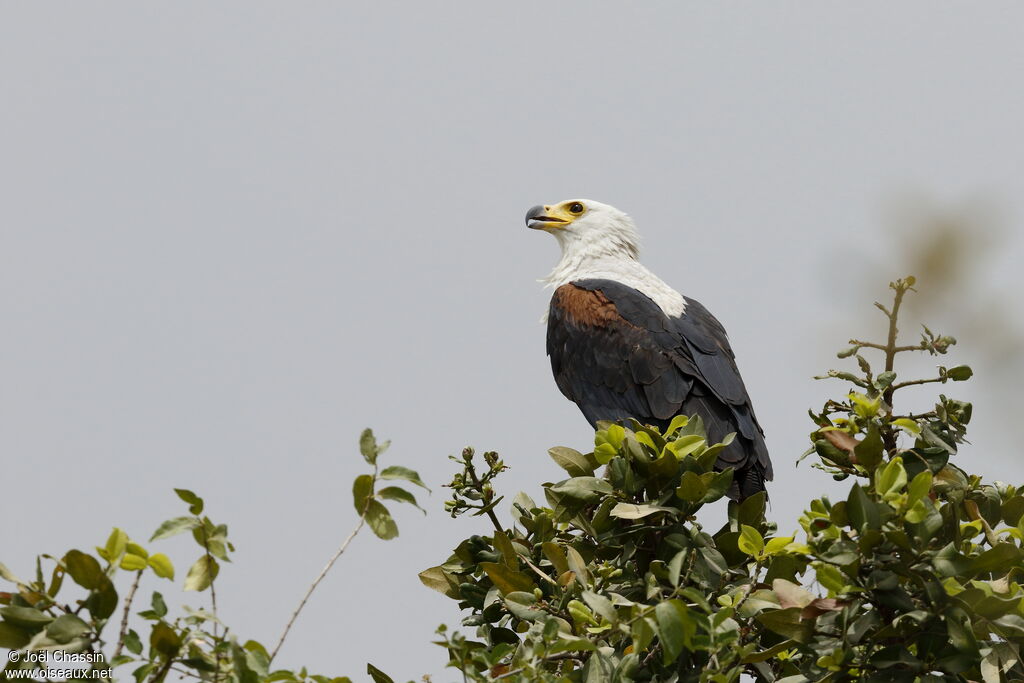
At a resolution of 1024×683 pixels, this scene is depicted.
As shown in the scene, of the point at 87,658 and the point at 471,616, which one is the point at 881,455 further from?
the point at 87,658

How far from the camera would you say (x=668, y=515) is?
12.5 ft

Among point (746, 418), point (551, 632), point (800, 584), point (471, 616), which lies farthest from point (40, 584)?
point (746, 418)

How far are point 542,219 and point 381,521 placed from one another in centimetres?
577

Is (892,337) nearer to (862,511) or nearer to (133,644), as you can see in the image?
(862,511)

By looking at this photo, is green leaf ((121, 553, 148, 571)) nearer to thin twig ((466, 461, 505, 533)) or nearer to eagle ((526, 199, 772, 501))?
thin twig ((466, 461, 505, 533))

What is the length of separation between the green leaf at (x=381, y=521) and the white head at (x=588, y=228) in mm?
5414

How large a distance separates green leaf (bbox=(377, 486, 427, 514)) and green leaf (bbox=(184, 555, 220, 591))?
0.43 m

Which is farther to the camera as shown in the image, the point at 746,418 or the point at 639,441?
the point at 746,418

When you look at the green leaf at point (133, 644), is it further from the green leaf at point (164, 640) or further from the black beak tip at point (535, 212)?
the black beak tip at point (535, 212)

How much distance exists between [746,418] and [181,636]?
422 cm

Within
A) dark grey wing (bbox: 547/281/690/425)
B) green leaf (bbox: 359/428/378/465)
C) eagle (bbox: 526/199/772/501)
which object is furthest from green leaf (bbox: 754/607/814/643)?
dark grey wing (bbox: 547/281/690/425)

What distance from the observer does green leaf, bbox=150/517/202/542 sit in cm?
270

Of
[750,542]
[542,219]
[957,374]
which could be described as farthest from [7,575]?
[542,219]

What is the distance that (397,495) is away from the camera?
2941mm
